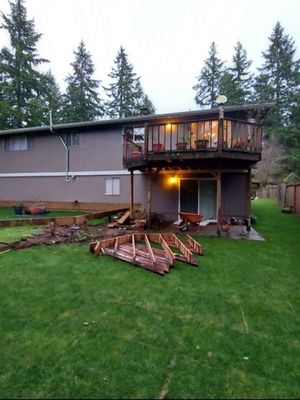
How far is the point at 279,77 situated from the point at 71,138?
87.3 feet

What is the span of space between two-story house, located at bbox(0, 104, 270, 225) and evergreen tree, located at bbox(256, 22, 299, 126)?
67.2ft

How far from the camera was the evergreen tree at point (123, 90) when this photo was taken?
3034 centimetres

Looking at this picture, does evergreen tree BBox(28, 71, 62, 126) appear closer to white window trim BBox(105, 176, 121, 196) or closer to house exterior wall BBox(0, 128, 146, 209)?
house exterior wall BBox(0, 128, 146, 209)

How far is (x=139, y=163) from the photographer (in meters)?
8.79

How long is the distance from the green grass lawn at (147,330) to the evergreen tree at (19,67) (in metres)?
21.7

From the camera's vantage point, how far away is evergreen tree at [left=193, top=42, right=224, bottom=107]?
3047cm

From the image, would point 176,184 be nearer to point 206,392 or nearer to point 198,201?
point 198,201

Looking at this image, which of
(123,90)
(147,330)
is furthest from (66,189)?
(123,90)

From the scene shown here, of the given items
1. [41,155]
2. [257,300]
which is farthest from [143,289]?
[41,155]

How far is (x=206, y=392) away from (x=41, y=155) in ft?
51.3

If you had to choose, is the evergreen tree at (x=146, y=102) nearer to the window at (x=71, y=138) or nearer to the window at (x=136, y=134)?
the window at (x=71, y=138)

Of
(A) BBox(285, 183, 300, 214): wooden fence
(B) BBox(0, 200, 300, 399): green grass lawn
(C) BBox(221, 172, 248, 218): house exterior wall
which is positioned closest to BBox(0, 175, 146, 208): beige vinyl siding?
(C) BBox(221, 172, 248, 218): house exterior wall

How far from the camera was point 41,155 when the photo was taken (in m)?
15.4

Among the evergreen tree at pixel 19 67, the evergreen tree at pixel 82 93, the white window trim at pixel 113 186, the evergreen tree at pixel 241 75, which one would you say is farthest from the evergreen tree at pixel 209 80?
the white window trim at pixel 113 186
